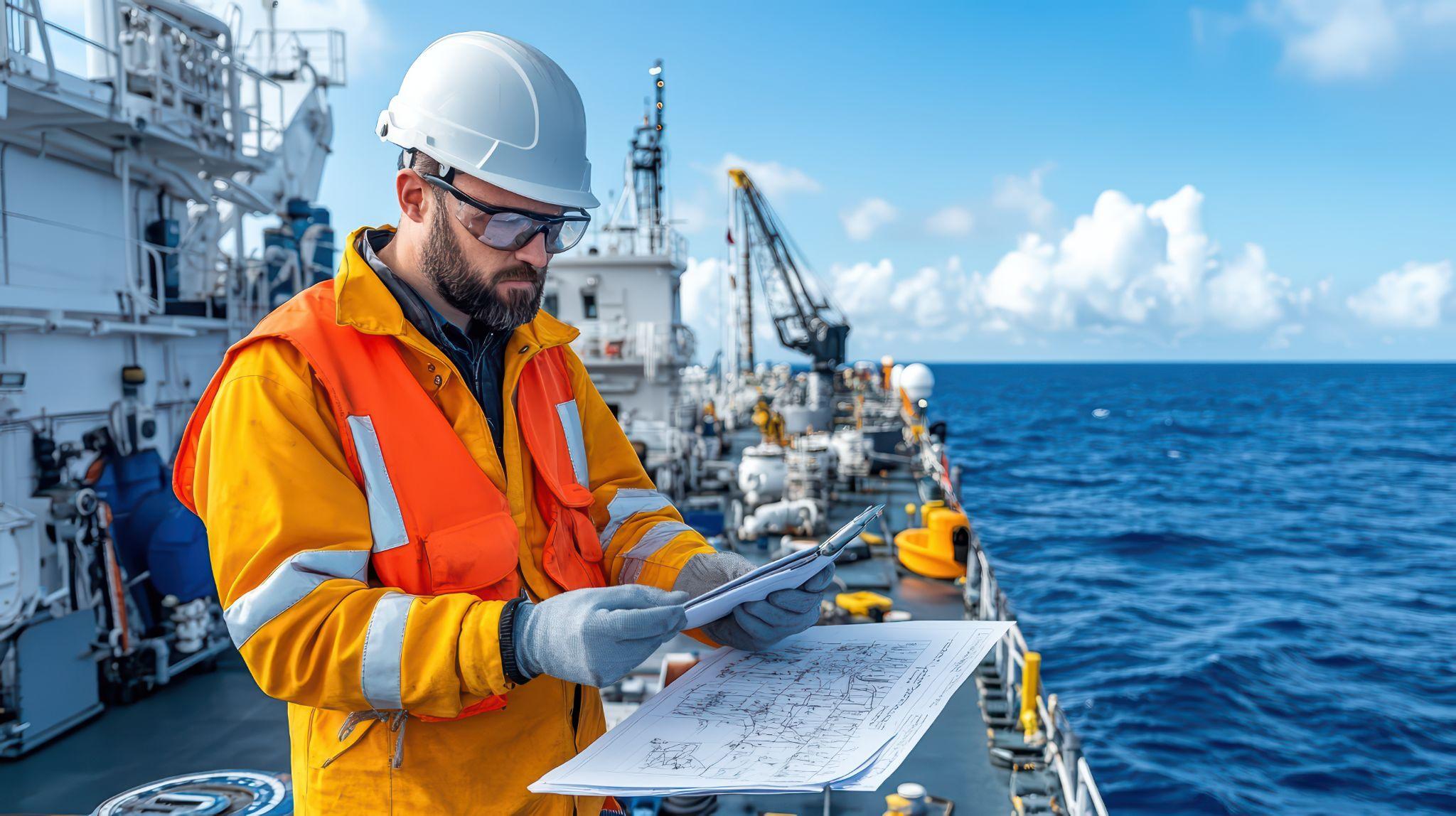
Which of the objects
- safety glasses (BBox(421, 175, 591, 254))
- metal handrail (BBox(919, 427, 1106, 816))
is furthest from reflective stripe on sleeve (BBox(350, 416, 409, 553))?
metal handrail (BBox(919, 427, 1106, 816))

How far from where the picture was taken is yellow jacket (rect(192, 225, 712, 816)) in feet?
4.66

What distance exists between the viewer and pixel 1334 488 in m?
32.9

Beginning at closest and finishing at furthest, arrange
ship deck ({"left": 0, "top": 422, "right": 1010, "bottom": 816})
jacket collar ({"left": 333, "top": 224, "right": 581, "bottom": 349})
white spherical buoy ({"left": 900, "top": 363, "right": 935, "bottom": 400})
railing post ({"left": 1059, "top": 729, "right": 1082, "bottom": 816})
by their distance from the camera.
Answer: jacket collar ({"left": 333, "top": 224, "right": 581, "bottom": 349}), railing post ({"left": 1059, "top": 729, "right": 1082, "bottom": 816}), ship deck ({"left": 0, "top": 422, "right": 1010, "bottom": 816}), white spherical buoy ({"left": 900, "top": 363, "right": 935, "bottom": 400})

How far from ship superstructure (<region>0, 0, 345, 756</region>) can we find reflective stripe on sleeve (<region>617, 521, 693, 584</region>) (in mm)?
5933

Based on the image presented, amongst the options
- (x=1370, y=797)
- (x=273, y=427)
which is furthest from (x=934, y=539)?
(x=273, y=427)

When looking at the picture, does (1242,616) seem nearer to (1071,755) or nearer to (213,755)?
(1071,755)

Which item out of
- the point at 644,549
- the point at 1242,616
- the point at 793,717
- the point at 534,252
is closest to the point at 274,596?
the point at 534,252

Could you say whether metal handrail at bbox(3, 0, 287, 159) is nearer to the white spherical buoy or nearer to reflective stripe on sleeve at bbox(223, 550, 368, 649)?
reflective stripe on sleeve at bbox(223, 550, 368, 649)

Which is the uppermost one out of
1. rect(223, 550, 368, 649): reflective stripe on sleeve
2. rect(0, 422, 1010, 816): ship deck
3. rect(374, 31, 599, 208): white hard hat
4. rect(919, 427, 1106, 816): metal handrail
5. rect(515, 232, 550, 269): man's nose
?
rect(374, 31, 599, 208): white hard hat

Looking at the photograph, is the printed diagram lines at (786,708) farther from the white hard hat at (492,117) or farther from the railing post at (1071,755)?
the railing post at (1071,755)

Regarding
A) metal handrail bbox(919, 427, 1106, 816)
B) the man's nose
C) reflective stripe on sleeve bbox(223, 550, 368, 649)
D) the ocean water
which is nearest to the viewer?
reflective stripe on sleeve bbox(223, 550, 368, 649)

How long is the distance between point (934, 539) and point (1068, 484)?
25057 millimetres

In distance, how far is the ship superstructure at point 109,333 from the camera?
646 centimetres

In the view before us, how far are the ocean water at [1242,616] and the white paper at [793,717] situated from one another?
9190 mm
